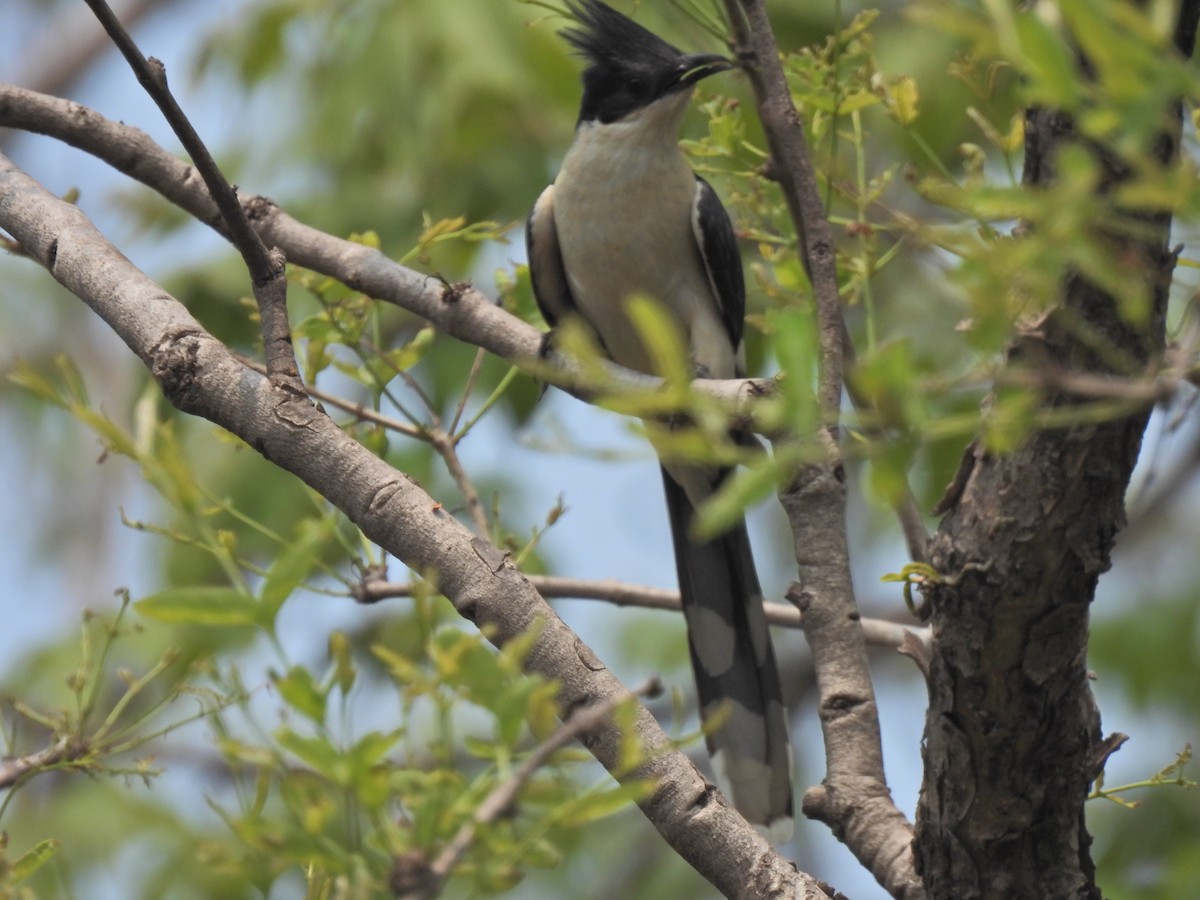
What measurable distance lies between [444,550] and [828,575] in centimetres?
85

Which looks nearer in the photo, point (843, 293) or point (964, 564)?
point (964, 564)

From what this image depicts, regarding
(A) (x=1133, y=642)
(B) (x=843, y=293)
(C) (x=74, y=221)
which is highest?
(A) (x=1133, y=642)

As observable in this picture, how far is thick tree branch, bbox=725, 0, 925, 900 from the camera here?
2.30 meters

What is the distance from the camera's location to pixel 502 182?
15.3ft

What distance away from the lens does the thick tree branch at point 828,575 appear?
230 centimetres

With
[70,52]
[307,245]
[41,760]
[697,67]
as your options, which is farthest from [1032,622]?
[70,52]

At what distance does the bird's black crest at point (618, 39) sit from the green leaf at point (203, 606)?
3.11 m

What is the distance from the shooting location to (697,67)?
3.45 metres

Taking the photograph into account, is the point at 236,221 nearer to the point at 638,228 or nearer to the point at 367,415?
the point at 367,415

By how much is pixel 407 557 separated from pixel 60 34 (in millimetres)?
7991

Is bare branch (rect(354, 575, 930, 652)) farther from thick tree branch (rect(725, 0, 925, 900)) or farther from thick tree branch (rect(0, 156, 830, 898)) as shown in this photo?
thick tree branch (rect(0, 156, 830, 898))

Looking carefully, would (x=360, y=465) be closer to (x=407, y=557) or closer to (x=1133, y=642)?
(x=407, y=557)

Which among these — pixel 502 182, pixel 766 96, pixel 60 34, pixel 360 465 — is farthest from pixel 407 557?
pixel 60 34

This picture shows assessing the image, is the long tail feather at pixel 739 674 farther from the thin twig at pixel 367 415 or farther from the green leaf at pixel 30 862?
the green leaf at pixel 30 862
